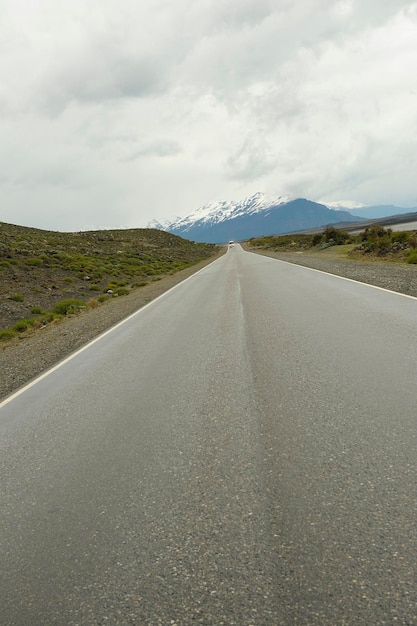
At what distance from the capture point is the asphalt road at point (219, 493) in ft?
8.01

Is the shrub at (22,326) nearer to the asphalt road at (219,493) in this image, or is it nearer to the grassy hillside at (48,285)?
the grassy hillside at (48,285)

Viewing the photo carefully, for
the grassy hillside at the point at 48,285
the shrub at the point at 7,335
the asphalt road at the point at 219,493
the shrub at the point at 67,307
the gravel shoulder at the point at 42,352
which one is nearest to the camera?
the asphalt road at the point at 219,493

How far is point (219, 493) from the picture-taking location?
137 inches

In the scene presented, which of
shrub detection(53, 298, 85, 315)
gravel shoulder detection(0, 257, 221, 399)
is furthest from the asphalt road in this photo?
shrub detection(53, 298, 85, 315)

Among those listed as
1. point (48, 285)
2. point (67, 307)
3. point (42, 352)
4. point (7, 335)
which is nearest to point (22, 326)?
point (7, 335)

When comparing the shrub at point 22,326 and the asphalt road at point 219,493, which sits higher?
the asphalt road at point 219,493

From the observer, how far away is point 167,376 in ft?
23.1

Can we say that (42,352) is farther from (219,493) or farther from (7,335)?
(219,493)

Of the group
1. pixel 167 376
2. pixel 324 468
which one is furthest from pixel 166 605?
pixel 167 376

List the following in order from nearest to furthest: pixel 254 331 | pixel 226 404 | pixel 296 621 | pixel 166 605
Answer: pixel 296 621
pixel 166 605
pixel 226 404
pixel 254 331

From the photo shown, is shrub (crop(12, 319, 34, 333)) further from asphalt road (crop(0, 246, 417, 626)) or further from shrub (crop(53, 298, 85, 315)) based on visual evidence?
asphalt road (crop(0, 246, 417, 626))

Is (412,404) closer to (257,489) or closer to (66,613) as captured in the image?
(257,489)

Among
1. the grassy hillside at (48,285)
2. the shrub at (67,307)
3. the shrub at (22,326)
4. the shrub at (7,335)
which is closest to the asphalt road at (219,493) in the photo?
the shrub at (7,335)

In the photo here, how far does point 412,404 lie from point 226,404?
207 cm
